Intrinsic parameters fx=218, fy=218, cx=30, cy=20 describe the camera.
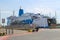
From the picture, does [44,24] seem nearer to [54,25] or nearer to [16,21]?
[54,25]

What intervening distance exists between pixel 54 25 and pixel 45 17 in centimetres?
632

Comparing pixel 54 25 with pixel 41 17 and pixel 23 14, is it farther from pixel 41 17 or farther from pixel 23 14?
pixel 23 14

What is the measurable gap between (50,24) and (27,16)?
42.3ft

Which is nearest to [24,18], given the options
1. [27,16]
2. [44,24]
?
[27,16]

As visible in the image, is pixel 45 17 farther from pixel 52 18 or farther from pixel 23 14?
pixel 23 14

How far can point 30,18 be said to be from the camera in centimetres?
11162

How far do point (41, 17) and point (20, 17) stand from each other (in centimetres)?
1086

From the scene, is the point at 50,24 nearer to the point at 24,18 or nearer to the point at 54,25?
the point at 54,25

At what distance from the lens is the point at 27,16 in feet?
370

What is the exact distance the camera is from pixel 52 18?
375 feet

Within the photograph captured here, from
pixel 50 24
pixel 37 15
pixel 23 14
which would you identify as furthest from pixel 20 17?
pixel 50 24

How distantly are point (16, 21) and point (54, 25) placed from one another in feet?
65.5

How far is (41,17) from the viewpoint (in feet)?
370

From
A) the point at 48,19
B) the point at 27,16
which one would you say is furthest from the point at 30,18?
the point at 48,19
